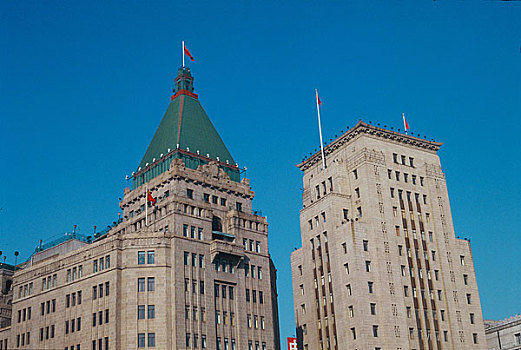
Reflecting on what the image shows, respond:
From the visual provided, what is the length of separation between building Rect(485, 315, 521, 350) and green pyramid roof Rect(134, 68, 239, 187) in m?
60.9

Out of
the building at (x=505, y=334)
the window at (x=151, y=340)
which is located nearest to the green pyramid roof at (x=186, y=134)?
the window at (x=151, y=340)

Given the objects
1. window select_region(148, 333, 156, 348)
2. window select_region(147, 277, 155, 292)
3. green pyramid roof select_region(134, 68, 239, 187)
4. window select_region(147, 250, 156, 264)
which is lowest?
window select_region(148, 333, 156, 348)

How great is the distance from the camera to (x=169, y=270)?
102 metres

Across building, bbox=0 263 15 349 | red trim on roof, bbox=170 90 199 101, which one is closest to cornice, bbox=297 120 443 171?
red trim on roof, bbox=170 90 199 101

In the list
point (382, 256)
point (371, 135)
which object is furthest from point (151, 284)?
point (371, 135)

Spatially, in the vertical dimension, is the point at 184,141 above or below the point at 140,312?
above

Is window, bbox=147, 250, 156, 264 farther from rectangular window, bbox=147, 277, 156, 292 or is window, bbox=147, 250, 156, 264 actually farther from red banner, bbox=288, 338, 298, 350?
red banner, bbox=288, 338, 298, 350

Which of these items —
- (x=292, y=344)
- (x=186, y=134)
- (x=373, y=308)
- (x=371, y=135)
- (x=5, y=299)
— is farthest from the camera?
(x=5, y=299)

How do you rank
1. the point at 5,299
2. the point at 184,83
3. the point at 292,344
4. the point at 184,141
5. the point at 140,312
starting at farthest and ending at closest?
1. the point at 184,83
2. the point at 5,299
3. the point at 184,141
4. the point at 292,344
5. the point at 140,312

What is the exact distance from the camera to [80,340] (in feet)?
337

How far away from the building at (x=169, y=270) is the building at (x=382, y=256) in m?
9.59

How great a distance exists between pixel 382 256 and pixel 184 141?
40.5 meters

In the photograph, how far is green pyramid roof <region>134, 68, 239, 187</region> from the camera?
118812mm

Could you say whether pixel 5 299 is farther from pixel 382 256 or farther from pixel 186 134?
pixel 382 256
